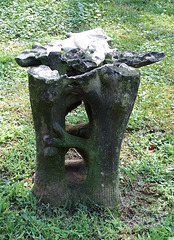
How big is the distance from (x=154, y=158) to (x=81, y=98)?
4.36 ft

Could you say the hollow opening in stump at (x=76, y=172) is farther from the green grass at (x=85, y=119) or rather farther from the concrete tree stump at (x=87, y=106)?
the green grass at (x=85, y=119)

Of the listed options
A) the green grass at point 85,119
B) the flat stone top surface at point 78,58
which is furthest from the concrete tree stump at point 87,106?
the green grass at point 85,119

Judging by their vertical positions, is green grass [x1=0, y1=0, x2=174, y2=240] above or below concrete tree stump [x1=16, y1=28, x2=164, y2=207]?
below

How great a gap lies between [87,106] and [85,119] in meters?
1.39

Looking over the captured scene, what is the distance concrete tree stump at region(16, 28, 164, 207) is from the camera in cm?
254

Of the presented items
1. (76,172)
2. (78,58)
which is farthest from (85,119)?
(78,58)

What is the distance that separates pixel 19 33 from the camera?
620 cm

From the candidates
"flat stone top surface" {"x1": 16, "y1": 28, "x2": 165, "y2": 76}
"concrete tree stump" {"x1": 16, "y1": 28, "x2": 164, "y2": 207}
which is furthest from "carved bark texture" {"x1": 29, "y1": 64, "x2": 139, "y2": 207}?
"flat stone top surface" {"x1": 16, "y1": 28, "x2": 165, "y2": 76}

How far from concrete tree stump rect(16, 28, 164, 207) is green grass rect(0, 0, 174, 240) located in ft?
0.61

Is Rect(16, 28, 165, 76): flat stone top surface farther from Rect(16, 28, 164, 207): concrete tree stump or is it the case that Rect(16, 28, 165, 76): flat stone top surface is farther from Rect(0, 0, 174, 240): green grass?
Rect(0, 0, 174, 240): green grass

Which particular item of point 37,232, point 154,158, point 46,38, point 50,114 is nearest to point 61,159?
point 50,114

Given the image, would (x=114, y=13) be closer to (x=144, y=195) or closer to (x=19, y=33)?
(x=19, y=33)

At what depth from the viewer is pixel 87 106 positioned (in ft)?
9.55

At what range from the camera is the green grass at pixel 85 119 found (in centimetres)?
273
